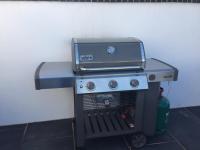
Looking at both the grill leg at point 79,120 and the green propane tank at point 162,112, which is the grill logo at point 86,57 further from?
the green propane tank at point 162,112

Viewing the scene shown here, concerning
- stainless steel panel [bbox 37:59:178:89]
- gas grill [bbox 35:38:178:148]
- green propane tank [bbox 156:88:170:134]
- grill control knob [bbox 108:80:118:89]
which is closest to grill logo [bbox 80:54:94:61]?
gas grill [bbox 35:38:178:148]

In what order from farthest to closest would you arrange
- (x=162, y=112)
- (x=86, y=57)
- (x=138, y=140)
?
1. (x=162, y=112)
2. (x=138, y=140)
3. (x=86, y=57)

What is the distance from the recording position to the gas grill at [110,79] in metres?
1.61

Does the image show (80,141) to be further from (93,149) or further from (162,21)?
(162,21)

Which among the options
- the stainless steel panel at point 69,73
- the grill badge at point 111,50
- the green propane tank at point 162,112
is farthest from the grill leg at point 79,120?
the green propane tank at point 162,112

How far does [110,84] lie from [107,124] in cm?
47

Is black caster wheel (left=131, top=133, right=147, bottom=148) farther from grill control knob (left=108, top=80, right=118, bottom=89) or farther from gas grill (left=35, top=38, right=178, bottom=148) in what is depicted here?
grill control knob (left=108, top=80, right=118, bottom=89)

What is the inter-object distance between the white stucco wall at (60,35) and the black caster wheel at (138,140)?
2.42 feet

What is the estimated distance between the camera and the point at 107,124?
193cm

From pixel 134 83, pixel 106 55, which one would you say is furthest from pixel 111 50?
pixel 134 83

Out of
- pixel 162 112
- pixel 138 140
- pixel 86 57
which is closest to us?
pixel 86 57

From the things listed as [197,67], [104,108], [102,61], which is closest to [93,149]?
[104,108]

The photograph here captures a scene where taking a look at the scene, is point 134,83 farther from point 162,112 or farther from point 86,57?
point 162,112

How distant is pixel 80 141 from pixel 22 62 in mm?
914
